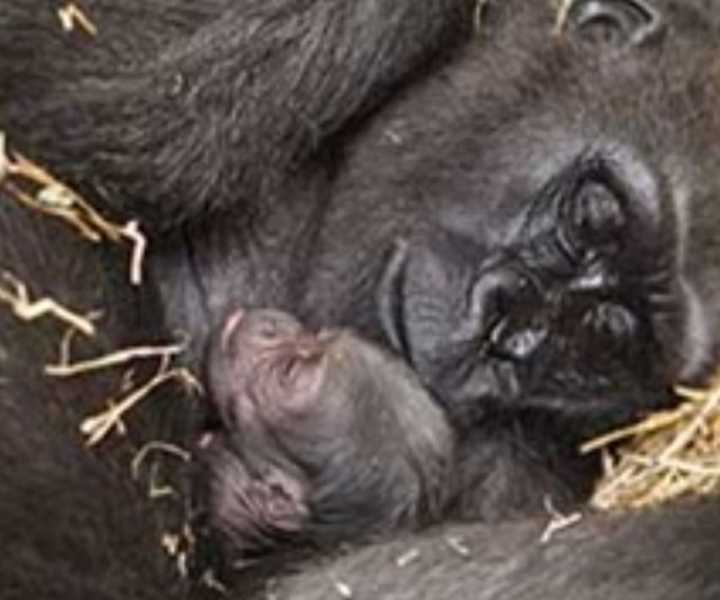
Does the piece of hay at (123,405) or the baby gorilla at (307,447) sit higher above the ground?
the piece of hay at (123,405)

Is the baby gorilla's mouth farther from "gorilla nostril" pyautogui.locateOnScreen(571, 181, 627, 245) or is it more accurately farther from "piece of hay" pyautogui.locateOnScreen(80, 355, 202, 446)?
"piece of hay" pyautogui.locateOnScreen(80, 355, 202, 446)

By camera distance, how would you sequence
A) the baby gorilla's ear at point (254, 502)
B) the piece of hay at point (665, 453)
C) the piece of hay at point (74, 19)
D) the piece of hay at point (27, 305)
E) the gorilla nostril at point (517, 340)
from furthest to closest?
the gorilla nostril at point (517, 340)
the piece of hay at point (665, 453)
the baby gorilla's ear at point (254, 502)
the piece of hay at point (74, 19)
the piece of hay at point (27, 305)

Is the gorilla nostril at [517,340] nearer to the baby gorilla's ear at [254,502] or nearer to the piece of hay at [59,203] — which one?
the baby gorilla's ear at [254,502]

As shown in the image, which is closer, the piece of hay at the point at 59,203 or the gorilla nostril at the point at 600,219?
the piece of hay at the point at 59,203

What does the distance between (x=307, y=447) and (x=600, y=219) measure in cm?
→ 68

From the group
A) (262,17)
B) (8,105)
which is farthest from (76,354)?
(262,17)

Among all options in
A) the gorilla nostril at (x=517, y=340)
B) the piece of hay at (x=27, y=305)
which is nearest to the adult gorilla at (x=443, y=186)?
the gorilla nostril at (x=517, y=340)

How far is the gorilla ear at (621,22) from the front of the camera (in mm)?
3732

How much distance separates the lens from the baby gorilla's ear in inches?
129

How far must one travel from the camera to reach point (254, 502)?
3277mm

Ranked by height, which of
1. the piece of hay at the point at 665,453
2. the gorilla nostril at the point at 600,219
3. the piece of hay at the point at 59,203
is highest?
the piece of hay at the point at 59,203

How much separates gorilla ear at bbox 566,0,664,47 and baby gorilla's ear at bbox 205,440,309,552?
935 mm

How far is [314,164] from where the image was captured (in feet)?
11.9

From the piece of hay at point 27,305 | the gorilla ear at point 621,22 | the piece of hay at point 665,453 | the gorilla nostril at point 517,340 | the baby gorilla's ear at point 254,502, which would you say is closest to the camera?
the piece of hay at point 27,305
